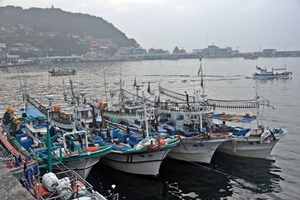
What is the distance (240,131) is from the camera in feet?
76.3

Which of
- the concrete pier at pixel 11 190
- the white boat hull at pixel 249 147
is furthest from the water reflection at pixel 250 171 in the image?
the concrete pier at pixel 11 190

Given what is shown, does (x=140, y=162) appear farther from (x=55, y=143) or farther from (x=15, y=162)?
(x=15, y=162)

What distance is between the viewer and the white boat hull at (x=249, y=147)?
71.2ft

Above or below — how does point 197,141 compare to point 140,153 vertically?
above

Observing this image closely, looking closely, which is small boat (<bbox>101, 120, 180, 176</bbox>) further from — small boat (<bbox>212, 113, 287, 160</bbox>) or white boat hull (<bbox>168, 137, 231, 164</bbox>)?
small boat (<bbox>212, 113, 287, 160</bbox>)

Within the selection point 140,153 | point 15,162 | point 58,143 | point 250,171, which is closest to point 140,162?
point 140,153

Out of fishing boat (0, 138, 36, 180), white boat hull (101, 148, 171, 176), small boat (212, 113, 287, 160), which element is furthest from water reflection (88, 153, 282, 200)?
fishing boat (0, 138, 36, 180)

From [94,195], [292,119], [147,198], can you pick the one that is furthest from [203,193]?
[292,119]

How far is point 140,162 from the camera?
732 inches

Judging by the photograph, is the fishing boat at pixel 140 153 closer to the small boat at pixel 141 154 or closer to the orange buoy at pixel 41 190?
the small boat at pixel 141 154

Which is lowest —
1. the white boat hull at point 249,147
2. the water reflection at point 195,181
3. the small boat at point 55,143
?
the water reflection at point 195,181

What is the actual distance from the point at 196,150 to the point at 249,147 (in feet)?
13.4

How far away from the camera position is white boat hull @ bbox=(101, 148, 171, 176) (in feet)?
60.1

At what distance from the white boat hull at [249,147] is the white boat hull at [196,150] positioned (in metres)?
1.94
